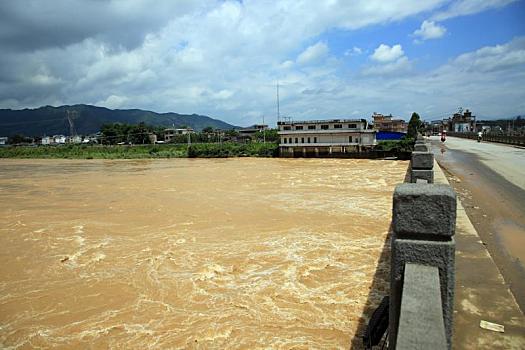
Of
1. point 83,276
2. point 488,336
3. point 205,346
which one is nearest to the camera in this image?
point 488,336

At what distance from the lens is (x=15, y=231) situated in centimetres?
1155

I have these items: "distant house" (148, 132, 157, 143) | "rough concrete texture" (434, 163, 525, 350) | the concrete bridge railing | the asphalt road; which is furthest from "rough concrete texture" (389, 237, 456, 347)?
"distant house" (148, 132, 157, 143)

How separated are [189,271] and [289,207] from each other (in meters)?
6.62

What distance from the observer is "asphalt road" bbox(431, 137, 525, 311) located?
5.98 meters

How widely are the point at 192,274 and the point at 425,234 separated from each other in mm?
6635

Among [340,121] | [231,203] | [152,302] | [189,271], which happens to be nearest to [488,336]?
[152,302]

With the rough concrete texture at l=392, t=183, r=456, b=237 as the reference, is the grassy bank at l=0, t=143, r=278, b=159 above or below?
below

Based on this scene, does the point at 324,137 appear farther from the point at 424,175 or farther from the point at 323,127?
the point at 424,175

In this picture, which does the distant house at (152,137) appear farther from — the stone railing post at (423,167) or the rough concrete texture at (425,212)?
the rough concrete texture at (425,212)

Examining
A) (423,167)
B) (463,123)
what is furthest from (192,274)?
(463,123)

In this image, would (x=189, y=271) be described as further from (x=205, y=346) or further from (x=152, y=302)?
(x=205, y=346)

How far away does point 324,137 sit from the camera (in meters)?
45.0

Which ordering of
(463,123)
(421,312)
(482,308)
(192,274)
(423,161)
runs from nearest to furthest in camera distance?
(421,312), (482,308), (423,161), (192,274), (463,123)

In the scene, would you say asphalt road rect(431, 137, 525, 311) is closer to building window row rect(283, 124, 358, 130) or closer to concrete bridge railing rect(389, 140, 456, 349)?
concrete bridge railing rect(389, 140, 456, 349)
